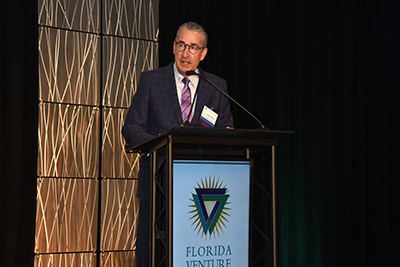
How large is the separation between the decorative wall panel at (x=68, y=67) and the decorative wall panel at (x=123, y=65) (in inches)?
3.0

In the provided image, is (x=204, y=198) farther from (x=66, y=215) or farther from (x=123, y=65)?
(x=123, y=65)

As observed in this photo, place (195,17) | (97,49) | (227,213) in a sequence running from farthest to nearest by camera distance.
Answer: (195,17) < (97,49) < (227,213)

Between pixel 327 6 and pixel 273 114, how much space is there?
4.13 ft

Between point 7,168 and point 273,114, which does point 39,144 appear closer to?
point 7,168

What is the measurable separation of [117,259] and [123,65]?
4.78 ft

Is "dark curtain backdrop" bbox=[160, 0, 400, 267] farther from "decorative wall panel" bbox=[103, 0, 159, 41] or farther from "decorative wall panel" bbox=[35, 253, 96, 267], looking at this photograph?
"decorative wall panel" bbox=[35, 253, 96, 267]

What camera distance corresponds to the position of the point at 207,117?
7.56ft

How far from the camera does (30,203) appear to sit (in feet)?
10.8

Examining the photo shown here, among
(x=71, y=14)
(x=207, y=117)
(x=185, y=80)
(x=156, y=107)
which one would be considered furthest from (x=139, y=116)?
(x=71, y=14)

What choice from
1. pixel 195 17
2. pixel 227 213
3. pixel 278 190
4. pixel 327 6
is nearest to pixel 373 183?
pixel 278 190

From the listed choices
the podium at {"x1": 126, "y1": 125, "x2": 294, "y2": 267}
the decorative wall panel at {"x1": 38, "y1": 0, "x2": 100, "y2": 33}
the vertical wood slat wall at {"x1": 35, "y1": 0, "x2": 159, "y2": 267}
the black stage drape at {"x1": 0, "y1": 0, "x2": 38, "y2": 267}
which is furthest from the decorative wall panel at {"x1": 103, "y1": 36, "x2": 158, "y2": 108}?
the podium at {"x1": 126, "y1": 125, "x2": 294, "y2": 267}

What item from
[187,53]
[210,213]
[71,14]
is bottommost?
[210,213]

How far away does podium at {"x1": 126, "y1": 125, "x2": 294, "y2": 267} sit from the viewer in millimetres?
2016

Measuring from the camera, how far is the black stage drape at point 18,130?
3217 millimetres
